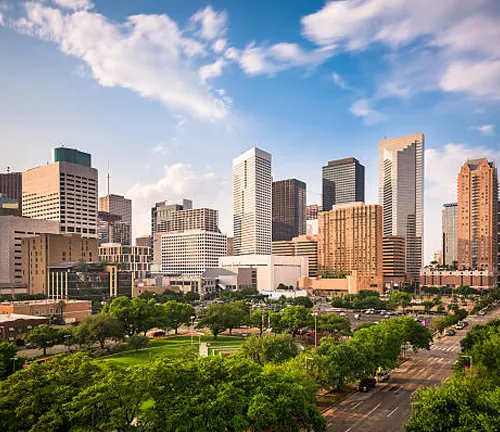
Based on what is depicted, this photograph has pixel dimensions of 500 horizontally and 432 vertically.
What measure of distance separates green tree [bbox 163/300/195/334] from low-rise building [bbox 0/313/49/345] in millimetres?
25927

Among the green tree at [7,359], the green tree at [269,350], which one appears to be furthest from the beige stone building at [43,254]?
the green tree at [269,350]

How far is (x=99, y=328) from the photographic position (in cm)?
7331

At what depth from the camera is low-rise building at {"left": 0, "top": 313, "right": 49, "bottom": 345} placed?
264ft

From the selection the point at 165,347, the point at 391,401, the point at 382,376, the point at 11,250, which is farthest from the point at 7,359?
the point at 11,250

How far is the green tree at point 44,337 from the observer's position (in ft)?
238

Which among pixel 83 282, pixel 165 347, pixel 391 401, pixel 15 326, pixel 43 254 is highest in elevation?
pixel 43 254

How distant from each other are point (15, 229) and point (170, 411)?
178 meters

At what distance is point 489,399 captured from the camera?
2928cm

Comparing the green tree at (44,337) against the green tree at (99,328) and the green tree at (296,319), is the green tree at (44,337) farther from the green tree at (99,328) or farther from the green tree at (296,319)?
the green tree at (296,319)

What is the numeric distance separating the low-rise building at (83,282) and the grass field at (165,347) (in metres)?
52.4

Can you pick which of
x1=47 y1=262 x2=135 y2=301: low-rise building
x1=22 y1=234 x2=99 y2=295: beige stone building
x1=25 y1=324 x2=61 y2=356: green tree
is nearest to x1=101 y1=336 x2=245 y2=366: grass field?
x1=25 y1=324 x2=61 y2=356: green tree

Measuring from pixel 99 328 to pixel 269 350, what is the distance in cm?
3477

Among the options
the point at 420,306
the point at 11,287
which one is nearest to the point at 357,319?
the point at 420,306

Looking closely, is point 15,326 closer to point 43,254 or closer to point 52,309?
point 52,309
